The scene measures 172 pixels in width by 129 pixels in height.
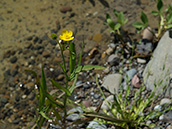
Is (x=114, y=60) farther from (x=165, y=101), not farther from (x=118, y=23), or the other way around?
(x=165, y=101)

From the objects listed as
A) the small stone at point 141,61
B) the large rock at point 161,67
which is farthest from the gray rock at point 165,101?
the small stone at point 141,61

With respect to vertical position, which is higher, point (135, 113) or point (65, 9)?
point (65, 9)

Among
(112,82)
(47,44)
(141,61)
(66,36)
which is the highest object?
(66,36)

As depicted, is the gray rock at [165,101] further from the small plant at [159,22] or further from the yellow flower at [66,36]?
the yellow flower at [66,36]

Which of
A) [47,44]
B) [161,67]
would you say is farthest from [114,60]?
[47,44]

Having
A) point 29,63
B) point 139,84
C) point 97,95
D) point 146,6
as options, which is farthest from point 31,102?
point 146,6

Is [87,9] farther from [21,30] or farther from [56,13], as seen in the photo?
[21,30]
